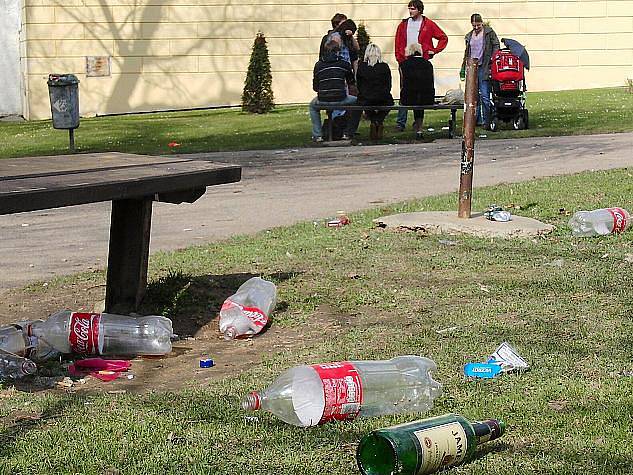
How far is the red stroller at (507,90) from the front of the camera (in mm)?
16828

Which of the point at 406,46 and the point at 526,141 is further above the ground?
the point at 406,46

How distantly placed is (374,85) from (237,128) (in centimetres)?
432

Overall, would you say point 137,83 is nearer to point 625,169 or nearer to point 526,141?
point 526,141

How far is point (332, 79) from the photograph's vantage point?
15.9 meters

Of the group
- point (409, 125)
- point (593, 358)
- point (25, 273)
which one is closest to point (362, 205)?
point (25, 273)

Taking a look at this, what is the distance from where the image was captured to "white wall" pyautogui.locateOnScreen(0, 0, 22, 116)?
2738 centimetres

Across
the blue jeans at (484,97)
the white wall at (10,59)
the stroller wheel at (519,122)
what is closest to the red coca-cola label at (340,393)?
the stroller wheel at (519,122)

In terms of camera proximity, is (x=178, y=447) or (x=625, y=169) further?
(x=625, y=169)

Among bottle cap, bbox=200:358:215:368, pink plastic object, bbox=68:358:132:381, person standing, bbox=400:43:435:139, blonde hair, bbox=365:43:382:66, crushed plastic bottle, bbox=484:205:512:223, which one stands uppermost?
blonde hair, bbox=365:43:382:66

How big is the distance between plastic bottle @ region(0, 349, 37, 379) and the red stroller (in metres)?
12.7

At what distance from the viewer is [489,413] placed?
4.16 m

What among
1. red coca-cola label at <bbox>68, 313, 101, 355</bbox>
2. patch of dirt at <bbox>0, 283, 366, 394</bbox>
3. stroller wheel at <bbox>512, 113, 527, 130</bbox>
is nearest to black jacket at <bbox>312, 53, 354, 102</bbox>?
stroller wheel at <bbox>512, 113, 527, 130</bbox>

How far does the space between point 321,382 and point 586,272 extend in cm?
295

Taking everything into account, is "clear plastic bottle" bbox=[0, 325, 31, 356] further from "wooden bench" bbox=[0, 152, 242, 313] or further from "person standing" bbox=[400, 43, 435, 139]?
"person standing" bbox=[400, 43, 435, 139]
